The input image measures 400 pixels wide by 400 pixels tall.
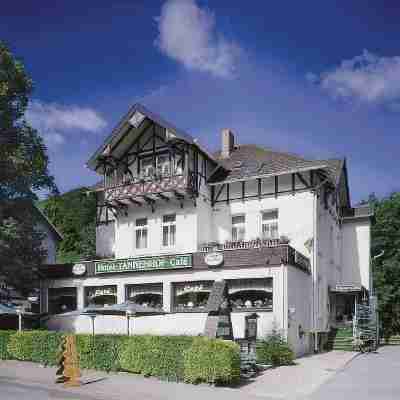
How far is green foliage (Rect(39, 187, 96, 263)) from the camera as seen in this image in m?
61.0

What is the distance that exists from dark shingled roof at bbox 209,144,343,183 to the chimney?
0.27m

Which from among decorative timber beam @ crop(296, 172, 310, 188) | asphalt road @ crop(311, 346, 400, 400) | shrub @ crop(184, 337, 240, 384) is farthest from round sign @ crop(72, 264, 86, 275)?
asphalt road @ crop(311, 346, 400, 400)

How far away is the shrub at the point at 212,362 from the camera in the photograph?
1396 cm

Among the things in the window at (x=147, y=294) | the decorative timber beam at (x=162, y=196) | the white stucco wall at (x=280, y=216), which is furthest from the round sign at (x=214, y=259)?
the decorative timber beam at (x=162, y=196)

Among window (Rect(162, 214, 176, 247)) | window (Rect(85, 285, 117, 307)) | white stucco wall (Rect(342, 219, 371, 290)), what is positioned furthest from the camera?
white stucco wall (Rect(342, 219, 371, 290))

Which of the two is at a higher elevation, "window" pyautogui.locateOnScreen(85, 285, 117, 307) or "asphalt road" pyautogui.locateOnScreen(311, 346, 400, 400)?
"window" pyautogui.locateOnScreen(85, 285, 117, 307)

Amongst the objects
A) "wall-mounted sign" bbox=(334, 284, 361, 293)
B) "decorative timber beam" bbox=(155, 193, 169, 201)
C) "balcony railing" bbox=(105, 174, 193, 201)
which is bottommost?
"wall-mounted sign" bbox=(334, 284, 361, 293)

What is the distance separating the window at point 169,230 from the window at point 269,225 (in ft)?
15.7

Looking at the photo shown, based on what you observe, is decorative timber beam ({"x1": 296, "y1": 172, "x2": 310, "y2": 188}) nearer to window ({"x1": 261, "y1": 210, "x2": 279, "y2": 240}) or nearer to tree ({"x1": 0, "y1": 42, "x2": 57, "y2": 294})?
window ({"x1": 261, "y1": 210, "x2": 279, "y2": 240})

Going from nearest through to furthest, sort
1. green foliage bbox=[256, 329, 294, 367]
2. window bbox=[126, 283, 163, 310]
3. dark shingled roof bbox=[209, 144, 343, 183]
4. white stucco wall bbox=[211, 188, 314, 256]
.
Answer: green foliage bbox=[256, 329, 294, 367]
white stucco wall bbox=[211, 188, 314, 256]
dark shingled roof bbox=[209, 144, 343, 183]
window bbox=[126, 283, 163, 310]

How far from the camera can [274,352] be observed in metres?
18.5

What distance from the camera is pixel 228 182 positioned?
26.3 m

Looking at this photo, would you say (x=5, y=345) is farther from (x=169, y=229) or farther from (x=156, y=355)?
(x=169, y=229)

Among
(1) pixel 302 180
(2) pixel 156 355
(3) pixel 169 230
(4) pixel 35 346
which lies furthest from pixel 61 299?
(2) pixel 156 355
